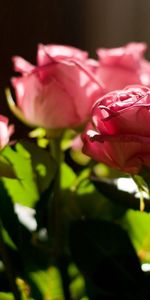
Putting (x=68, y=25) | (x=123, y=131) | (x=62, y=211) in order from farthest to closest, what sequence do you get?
(x=68, y=25), (x=62, y=211), (x=123, y=131)

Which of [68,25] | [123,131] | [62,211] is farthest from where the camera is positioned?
[68,25]

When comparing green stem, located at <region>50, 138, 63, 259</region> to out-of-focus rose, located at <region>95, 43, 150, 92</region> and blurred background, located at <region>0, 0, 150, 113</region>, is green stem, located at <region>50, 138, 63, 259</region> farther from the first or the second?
blurred background, located at <region>0, 0, 150, 113</region>

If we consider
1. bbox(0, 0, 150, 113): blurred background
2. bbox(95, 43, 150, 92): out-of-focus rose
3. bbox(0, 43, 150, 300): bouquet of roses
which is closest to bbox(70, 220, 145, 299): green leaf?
bbox(0, 43, 150, 300): bouquet of roses

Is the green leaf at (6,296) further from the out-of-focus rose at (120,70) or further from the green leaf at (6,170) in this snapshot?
the out-of-focus rose at (120,70)

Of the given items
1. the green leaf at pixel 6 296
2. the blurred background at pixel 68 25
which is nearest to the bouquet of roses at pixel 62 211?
the green leaf at pixel 6 296

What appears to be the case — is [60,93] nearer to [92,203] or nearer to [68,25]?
[92,203]

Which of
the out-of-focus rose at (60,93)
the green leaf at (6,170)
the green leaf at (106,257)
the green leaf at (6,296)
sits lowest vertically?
the green leaf at (6,296)

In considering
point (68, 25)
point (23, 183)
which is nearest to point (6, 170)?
point (23, 183)

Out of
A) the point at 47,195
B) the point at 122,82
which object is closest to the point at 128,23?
the point at 122,82
